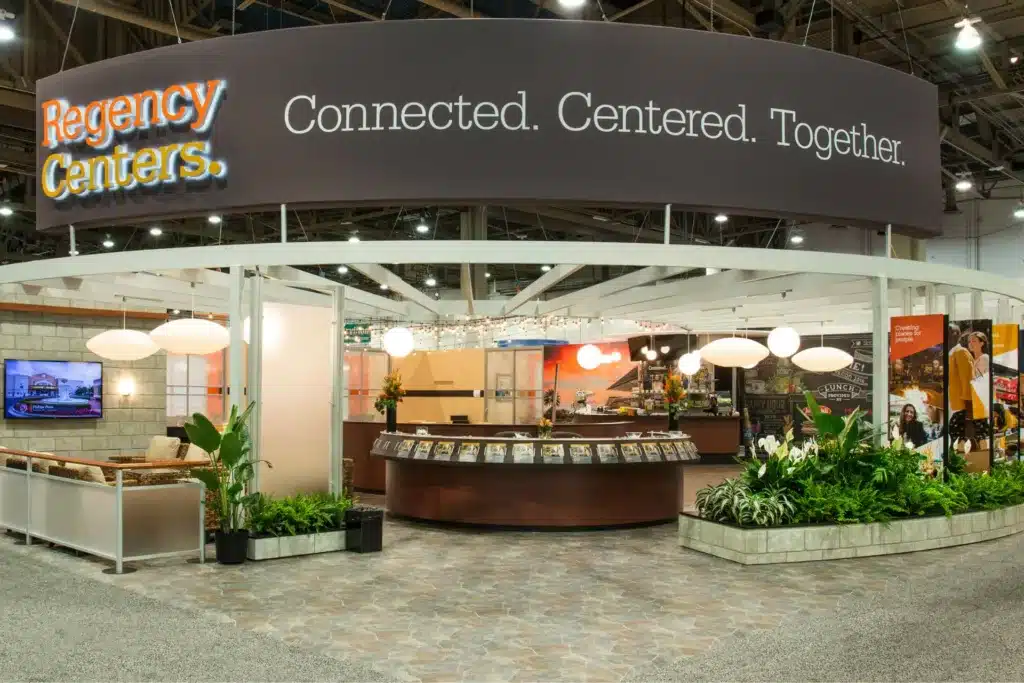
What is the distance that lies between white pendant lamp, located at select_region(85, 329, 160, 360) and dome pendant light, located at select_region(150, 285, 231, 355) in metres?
0.94

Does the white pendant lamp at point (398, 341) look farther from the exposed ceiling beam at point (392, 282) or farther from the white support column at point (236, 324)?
the white support column at point (236, 324)

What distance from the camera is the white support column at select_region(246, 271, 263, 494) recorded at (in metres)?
8.90

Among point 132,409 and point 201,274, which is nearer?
point 201,274

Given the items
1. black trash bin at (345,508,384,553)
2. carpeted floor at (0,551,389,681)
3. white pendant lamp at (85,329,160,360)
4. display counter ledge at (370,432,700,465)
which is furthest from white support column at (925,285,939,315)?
white pendant lamp at (85,329,160,360)

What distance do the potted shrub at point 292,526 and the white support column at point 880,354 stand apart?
5.58 metres

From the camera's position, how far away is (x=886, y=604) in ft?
23.0

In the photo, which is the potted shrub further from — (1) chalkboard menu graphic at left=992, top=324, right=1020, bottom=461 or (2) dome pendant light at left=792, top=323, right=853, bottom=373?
(1) chalkboard menu graphic at left=992, top=324, right=1020, bottom=461

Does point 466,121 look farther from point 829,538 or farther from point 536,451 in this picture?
point 829,538

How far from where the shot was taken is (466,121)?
8.65 m

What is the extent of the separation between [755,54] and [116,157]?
6428 millimetres

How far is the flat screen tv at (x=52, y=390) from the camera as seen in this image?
1393cm

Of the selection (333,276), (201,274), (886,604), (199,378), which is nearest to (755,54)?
(886,604)

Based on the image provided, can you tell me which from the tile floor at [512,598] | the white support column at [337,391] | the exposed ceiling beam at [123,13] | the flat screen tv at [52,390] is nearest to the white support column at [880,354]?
the tile floor at [512,598]

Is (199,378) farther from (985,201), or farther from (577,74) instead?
(985,201)
